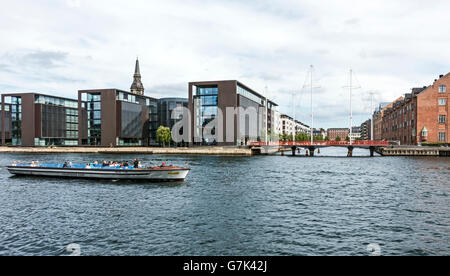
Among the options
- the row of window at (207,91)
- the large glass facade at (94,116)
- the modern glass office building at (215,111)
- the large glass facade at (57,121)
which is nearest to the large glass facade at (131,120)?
the large glass facade at (94,116)

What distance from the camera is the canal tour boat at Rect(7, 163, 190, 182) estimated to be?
4334cm

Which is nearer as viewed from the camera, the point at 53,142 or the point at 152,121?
the point at 53,142

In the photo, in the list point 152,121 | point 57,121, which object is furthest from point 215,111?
point 57,121

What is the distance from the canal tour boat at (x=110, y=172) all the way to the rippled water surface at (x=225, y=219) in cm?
295

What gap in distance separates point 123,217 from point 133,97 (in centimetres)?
14495

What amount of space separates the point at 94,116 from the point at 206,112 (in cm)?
5811

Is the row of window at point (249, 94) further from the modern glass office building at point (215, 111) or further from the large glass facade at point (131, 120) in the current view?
the large glass facade at point (131, 120)

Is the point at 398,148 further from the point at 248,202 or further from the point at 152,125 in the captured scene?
the point at 152,125

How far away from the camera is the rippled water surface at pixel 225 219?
→ 720 inches

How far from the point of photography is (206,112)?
134000mm

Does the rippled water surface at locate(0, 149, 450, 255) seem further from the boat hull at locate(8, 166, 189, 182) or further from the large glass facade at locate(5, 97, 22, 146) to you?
the large glass facade at locate(5, 97, 22, 146)

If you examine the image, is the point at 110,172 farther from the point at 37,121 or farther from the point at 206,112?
the point at 37,121
